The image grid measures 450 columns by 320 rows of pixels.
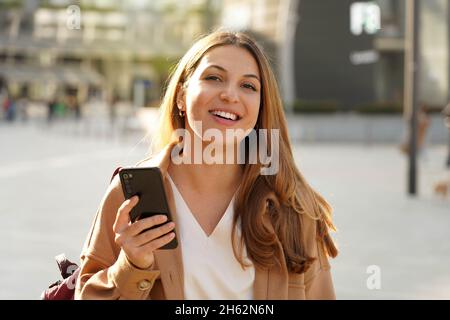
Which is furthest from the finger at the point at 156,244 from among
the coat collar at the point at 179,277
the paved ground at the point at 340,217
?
the paved ground at the point at 340,217

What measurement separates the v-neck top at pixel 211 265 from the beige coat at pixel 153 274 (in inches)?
1.4

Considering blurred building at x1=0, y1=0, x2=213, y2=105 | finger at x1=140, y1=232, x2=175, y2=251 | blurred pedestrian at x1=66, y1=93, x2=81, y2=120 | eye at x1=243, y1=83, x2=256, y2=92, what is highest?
blurred building at x1=0, y1=0, x2=213, y2=105

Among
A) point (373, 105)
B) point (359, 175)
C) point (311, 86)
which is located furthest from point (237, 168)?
point (311, 86)

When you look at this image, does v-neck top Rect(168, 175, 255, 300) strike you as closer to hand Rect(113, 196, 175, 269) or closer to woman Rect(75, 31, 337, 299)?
woman Rect(75, 31, 337, 299)

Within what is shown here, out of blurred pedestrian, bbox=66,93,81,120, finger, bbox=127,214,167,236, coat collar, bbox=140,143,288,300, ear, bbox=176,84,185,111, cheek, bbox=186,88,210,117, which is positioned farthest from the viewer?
blurred pedestrian, bbox=66,93,81,120

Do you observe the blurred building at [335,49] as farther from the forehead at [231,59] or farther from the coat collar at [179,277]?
the coat collar at [179,277]

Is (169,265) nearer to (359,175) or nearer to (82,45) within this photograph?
(359,175)

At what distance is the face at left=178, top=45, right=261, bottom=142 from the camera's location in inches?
84.4

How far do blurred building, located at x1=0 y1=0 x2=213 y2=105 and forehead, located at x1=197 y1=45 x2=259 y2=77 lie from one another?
57.4 metres

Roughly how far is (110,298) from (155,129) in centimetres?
64

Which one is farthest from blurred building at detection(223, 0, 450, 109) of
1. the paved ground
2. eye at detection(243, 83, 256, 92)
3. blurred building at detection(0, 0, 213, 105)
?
blurred building at detection(0, 0, 213, 105)

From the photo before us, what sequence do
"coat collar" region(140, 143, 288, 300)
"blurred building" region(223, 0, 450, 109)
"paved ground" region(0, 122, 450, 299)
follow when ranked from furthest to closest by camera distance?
"blurred building" region(223, 0, 450, 109), "paved ground" region(0, 122, 450, 299), "coat collar" region(140, 143, 288, 300)

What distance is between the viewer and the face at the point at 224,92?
2143 mm

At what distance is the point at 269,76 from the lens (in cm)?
222
